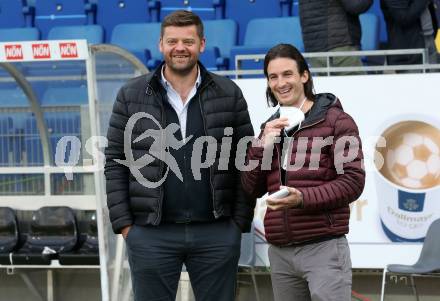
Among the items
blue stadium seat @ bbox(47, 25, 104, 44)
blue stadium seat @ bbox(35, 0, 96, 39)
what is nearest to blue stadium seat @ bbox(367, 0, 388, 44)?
blue stadium seat @ bbox(47, 25, 104, 44)

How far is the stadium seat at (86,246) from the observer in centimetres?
650

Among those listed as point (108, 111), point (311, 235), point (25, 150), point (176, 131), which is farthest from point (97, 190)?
point (311, 235)

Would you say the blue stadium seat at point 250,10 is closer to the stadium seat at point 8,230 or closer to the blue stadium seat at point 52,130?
the blue stadium seat at point 52,130

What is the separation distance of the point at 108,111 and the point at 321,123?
2.55 m

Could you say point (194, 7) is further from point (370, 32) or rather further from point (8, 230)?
point (8, 230)

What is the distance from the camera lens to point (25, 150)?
6.86 m

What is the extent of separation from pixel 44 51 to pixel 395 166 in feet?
8.58

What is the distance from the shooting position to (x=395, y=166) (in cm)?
663

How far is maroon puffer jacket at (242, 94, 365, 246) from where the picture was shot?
4.04 metres

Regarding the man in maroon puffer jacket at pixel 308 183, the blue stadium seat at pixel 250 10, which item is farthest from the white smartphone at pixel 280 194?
the blue stadium seat at pixel 250 10

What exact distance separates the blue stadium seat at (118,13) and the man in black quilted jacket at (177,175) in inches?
234

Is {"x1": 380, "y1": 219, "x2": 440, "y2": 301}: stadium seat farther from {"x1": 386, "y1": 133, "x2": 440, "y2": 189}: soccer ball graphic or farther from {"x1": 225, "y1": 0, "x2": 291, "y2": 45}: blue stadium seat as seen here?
{"x1": 225, "y1": 0, "x2": 291, "y2": 45}: blue stadium seat

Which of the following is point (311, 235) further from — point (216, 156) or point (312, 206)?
point (216, 156)

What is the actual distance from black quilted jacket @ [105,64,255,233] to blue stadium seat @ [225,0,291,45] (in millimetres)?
5264
